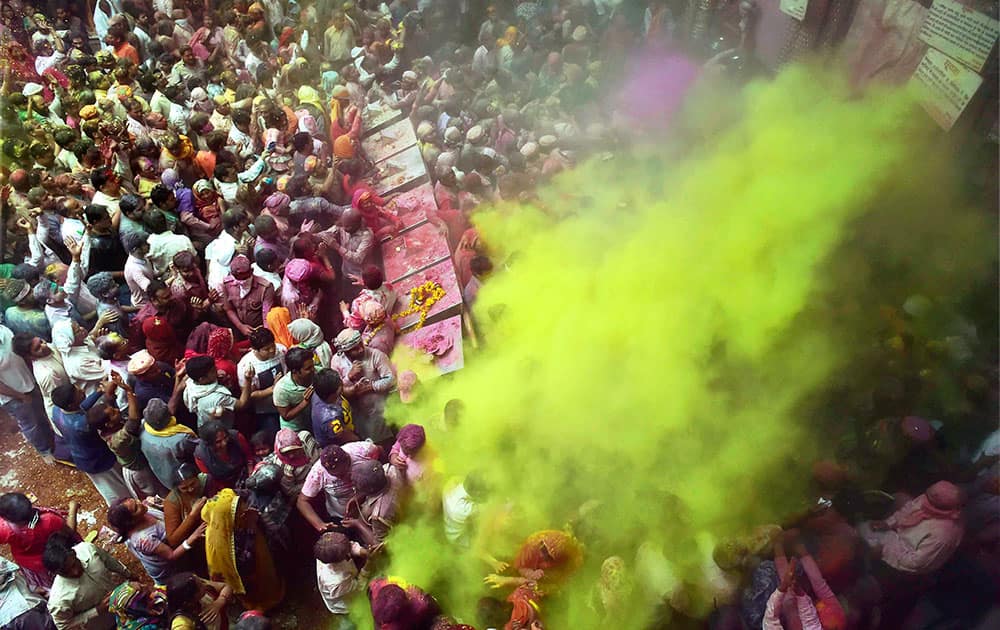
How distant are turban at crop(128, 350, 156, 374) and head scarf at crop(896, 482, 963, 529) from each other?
15.3ft

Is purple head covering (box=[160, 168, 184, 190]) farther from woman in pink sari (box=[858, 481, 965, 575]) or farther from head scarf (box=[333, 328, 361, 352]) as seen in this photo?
woman in pink sari (box=[858, 481, 965, 575])

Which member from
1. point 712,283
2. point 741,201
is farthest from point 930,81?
point 712,283

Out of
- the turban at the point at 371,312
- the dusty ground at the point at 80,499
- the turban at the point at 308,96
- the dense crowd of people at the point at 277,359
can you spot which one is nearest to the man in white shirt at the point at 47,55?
the dense crowd of people at the point at 277,359

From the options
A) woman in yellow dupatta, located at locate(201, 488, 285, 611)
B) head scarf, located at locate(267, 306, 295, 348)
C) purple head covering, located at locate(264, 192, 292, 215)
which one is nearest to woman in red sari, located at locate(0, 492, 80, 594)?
woman in yellow dupatta, located at locate(201, 488, 285, 611)

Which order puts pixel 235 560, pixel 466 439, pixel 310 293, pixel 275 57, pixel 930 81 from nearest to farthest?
pixel 235 560 < pixel 466 439 < pixel 930 81 < pixel 310 293 < pixel 275 57

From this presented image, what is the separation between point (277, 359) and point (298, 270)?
31.5 inches

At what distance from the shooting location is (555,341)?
15.6ft

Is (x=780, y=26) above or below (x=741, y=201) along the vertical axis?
above

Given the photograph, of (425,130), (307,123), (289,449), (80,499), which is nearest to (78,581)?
(289,449)

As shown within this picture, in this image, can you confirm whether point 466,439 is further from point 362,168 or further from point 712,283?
point 362,168

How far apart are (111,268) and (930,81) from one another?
21.6ft

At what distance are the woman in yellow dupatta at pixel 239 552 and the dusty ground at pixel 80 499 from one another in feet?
0.73

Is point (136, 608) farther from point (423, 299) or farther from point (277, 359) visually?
point (423, 299)

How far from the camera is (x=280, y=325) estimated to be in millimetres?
4555
